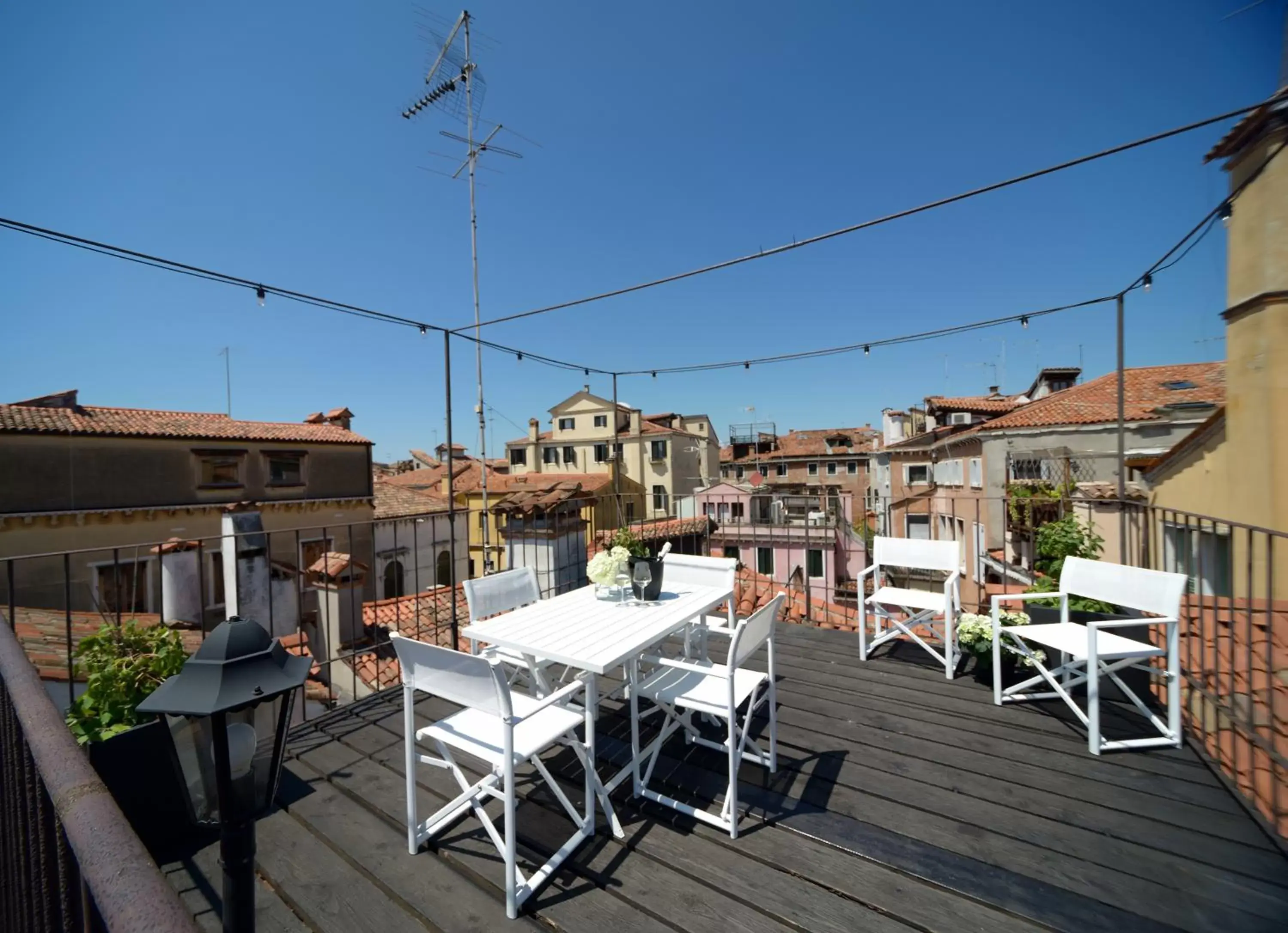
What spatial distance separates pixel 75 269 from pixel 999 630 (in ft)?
26.1

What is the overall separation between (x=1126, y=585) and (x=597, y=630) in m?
2.84

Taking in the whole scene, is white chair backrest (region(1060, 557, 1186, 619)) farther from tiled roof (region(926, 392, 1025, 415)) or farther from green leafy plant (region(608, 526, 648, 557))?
tiled roof (region(926, 392, 1025, 415))

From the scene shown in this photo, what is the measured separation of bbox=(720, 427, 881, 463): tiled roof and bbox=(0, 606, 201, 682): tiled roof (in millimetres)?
31840

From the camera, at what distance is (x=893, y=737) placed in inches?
101

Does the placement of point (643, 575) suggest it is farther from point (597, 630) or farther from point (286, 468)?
point (286, 468)

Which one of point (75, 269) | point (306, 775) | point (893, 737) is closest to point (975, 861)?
point (893, 737)

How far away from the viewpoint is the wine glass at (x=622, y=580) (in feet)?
9.13

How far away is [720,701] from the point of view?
6.77ft

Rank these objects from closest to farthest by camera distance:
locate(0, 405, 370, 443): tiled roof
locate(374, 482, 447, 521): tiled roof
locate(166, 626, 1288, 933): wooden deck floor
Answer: locate(166, 626, 1288, 933): wooden deck floor, locate(0, 405, 370, 443): tiled roof, locate(374, 482, 447, 521): tiled roof

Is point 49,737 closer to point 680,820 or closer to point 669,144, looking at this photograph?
point 680,820

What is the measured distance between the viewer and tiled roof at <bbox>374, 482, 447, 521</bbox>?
1873cm

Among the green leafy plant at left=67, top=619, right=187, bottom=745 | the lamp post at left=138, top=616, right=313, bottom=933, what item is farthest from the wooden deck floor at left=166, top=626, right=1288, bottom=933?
the lamp post at left=138, top=616, right=313, bottom=933

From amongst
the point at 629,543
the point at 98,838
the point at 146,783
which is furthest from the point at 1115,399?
the point at 146,783

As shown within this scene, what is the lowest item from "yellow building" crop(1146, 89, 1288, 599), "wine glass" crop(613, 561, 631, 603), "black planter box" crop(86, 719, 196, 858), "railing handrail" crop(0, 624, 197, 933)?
"black planter box" crop(86, 719, 196, 858)
